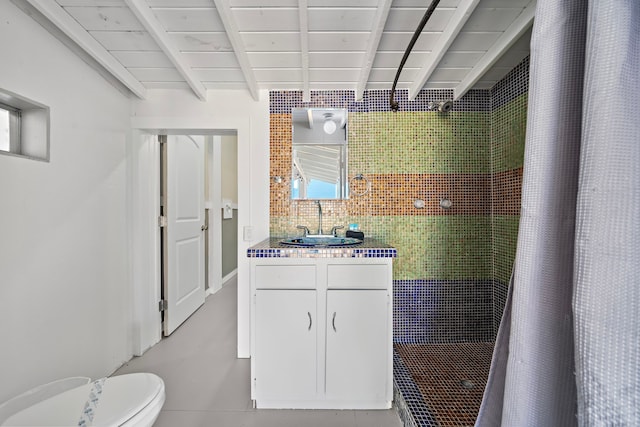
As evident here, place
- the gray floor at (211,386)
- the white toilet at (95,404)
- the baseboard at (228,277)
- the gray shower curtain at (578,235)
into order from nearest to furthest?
the gray shower curtain at (578,235) < the white toilet at (95,404) < the gray floor at (211,386) < the baseboard at (228,277)

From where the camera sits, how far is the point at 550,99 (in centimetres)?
43

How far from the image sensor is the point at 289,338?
1.57m

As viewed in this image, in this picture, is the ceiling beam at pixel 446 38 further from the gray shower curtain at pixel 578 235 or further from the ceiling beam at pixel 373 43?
the gray shower curtain at pixel 578 235

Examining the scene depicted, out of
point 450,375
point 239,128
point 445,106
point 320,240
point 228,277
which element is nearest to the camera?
point 450,375

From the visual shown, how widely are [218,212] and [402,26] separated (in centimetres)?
307

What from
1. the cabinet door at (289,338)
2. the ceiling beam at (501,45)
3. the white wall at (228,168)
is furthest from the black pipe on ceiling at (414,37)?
the white wall at (228,168)

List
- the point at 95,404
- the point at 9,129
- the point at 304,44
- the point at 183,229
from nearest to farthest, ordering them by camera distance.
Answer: the point at 95,404 → the point at 9,129 → the point at 304,44 → the point at 183,229

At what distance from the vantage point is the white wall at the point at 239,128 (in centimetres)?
223

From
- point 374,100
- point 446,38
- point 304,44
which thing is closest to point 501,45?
point 446,38

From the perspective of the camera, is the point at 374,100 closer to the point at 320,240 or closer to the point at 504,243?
the point at 320,240

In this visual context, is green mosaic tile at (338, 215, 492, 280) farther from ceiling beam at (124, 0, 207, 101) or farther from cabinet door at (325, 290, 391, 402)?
ceiling beam at (124, 0, 207, 101)

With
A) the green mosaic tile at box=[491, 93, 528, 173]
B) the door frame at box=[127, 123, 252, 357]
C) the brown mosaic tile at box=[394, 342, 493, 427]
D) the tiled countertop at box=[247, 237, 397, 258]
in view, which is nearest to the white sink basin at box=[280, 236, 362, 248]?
the tiled countertop at box=[247, 237, 397, 258]

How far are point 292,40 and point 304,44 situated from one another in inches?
3.6

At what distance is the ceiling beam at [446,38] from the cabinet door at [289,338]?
1603mm
